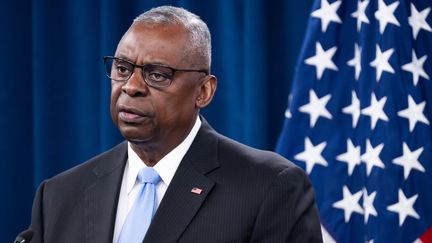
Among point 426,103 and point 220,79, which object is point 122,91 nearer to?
point 426,103

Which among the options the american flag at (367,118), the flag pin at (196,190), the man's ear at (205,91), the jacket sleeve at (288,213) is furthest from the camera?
the american flag at (367,118)

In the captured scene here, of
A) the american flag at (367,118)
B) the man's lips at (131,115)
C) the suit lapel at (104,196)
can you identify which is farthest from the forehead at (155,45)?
the american flag at (367,118)

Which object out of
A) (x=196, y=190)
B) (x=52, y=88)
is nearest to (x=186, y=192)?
(x=196, y=190)

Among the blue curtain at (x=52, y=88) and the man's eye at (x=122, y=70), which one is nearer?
the man's eye at (x=122, y=70)

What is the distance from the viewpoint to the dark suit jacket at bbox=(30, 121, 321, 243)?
6.25ft

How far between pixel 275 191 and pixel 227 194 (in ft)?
0.41

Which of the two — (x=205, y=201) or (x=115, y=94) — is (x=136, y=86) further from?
(x=205, y=201)

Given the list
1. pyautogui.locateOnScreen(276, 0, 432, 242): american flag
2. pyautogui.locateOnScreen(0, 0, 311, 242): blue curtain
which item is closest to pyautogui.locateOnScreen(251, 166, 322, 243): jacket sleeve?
pyautogui.locateOnScreen(276, 0, 432, 242): american flag

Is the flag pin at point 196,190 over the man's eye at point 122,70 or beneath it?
beneath

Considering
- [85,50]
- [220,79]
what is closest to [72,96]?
[85,50]

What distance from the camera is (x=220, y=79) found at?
3707 mm

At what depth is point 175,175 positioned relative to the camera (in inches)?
80.0

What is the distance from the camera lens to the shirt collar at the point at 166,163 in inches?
81.2

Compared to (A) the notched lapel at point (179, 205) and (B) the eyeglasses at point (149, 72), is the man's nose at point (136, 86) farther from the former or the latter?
(A) the notched lapel at point (179, 205)
